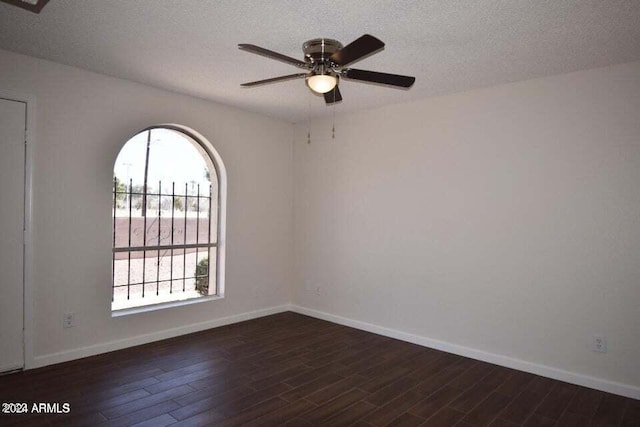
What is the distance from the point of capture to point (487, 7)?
7.45 ft

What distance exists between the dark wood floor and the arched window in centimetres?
75

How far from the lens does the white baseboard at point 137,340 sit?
10.7 ft

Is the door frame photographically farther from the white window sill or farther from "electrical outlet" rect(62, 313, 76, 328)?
the white window sill

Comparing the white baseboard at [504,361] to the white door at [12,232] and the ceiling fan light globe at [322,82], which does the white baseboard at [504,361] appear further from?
the white door at [12,232]

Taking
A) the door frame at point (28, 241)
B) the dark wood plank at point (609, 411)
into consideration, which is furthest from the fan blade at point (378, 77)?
the door frame at point (28, 241)

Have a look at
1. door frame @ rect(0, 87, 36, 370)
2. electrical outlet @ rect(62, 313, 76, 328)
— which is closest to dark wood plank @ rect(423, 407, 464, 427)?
electrical outlet @ rect(62, 313, 76, 328)

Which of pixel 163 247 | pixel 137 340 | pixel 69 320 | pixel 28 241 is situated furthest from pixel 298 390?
pixel 28 241

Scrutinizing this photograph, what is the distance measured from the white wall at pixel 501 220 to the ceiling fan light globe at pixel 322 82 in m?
1.56

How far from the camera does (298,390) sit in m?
2.91

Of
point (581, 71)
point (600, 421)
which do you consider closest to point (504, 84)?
point (581, 71)

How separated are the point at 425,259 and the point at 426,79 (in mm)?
1771

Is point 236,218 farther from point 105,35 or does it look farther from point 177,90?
point 105,35

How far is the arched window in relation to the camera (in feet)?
13.0

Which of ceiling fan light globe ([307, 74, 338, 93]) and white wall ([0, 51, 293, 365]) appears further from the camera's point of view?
white wall ([0, 51, 293, 365])
